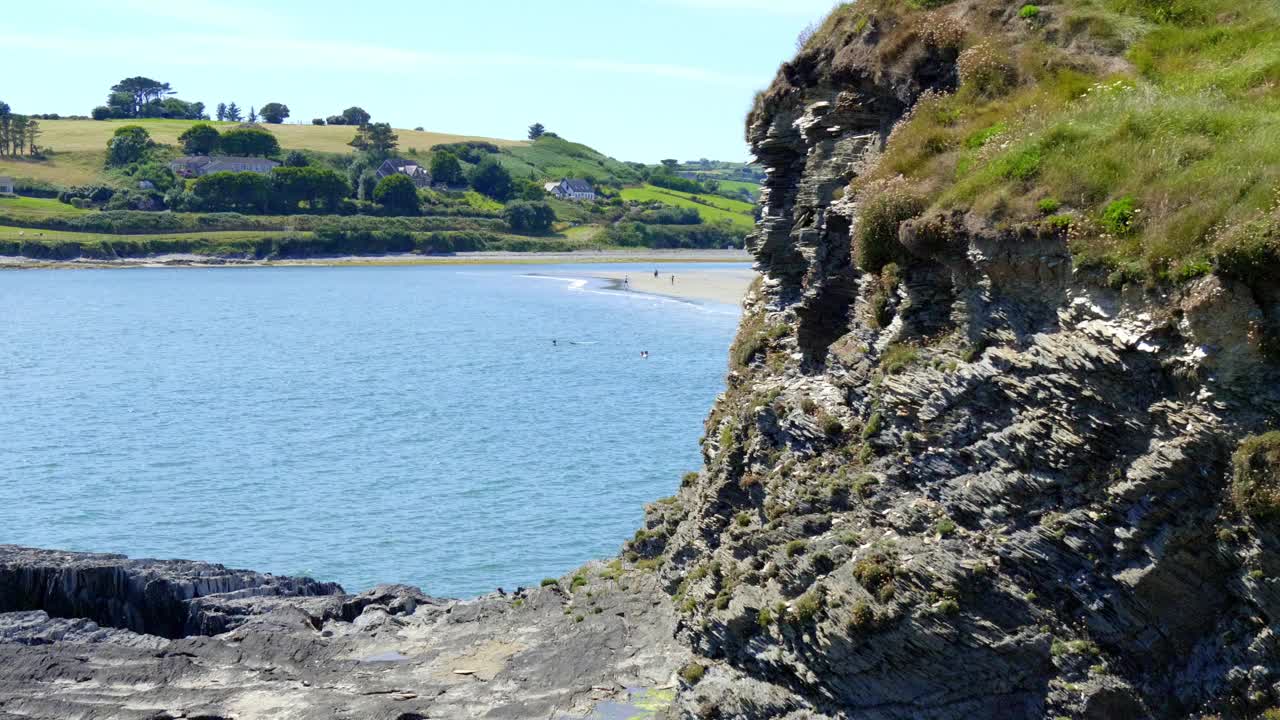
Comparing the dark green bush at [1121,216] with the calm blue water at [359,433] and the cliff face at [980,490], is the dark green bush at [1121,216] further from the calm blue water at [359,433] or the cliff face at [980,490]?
the calm blue water at [359,433]

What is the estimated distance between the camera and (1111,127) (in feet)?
65.4

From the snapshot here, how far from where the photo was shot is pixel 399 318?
5000 inches

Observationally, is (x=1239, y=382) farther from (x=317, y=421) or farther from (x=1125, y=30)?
(x=317, y=421)

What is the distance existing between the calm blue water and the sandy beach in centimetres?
1080

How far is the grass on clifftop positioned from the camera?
55.5ft

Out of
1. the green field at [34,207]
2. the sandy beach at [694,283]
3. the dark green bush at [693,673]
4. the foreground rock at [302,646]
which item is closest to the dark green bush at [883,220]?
the dark green bush at [693,673]

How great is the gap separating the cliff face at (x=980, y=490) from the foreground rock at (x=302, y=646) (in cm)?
287

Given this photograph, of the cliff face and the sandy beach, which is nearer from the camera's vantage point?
the cliff face

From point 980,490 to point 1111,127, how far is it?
6.20m

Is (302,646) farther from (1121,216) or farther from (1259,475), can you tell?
(1259,475)

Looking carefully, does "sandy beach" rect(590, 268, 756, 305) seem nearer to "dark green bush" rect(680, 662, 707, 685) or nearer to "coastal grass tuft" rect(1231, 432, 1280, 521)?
"dark green bush" rect(680, 662, 707, 685)

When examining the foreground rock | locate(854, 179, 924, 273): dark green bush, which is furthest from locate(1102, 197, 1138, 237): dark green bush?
the foreground rock

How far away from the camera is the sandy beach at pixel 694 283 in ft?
463

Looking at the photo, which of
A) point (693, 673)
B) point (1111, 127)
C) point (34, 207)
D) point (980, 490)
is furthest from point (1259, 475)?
point (34, 207)
